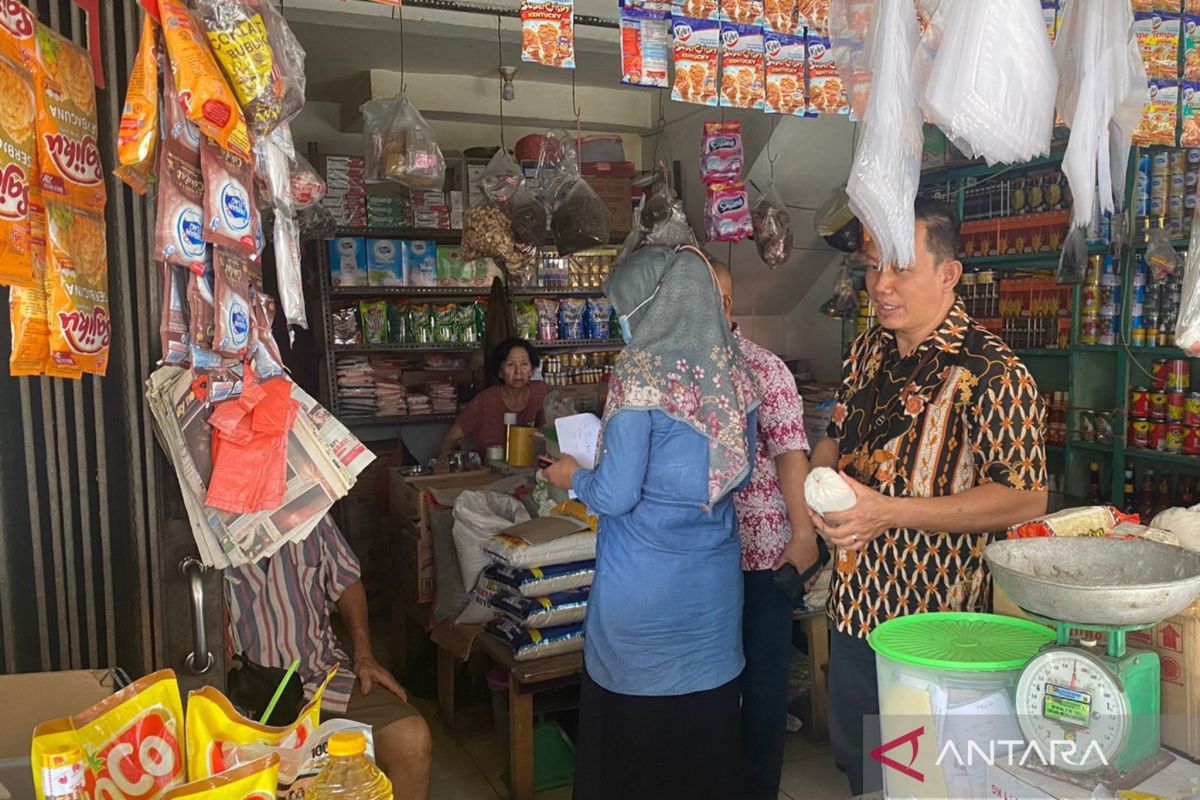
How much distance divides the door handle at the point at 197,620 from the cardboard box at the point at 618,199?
13.7 feet

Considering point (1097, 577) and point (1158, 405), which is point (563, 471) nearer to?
point (1097, 577)

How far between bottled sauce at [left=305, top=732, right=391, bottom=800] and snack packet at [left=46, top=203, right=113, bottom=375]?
929 mm

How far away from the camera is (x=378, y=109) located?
3.66 meters

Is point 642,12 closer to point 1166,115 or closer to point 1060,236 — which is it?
point 1166,115

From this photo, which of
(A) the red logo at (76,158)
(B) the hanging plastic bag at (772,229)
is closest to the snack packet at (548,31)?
(A) the red logo at (76,158)

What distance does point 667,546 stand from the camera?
2131 mm

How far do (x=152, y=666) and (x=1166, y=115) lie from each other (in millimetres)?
2689

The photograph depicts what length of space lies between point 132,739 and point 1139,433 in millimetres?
4030

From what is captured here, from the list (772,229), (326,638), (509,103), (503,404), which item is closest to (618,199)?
(509,103)

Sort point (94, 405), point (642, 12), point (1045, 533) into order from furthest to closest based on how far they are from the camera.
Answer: point (642, 12), point (94, 405), point (1045, 533)

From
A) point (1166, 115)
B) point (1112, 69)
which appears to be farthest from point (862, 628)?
point (1166, 115)

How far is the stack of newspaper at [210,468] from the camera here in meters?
1.59

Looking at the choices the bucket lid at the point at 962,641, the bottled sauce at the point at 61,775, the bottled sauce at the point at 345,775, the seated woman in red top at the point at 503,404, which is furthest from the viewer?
the seated woman in red top at the point at 503,404

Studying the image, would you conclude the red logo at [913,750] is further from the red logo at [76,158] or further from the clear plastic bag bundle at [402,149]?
the clear plastic bag bundle at [402,149]
